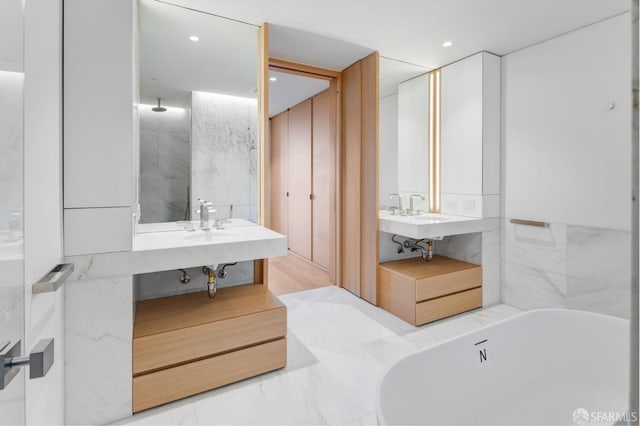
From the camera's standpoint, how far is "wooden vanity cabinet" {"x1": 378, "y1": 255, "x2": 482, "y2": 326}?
284cm

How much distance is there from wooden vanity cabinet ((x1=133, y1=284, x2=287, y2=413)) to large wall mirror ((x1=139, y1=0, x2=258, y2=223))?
0.66m

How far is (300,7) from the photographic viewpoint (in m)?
2.32

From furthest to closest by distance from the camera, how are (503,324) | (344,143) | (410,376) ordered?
(344,143)
(503,324)
(410,376)

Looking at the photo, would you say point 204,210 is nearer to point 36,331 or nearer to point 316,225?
point 36,331

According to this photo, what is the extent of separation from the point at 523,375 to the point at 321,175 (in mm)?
3017

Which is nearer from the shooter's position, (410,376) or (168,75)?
(410,376)

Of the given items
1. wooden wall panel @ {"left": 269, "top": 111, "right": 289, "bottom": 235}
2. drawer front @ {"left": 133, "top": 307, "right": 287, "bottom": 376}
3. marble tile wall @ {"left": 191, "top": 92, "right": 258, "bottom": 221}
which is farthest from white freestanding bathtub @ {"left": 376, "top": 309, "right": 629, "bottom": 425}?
wooden wall panel @ {"left": 269, "top": 111, "right": 289, "bottom": 235}

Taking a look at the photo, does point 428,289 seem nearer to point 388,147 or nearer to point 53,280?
point 388,147

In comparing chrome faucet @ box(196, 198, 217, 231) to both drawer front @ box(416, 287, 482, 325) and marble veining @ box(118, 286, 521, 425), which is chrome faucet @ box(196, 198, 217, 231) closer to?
marble veining @ box(118, 286, 521, 425)

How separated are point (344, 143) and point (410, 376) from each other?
2618 millimetres

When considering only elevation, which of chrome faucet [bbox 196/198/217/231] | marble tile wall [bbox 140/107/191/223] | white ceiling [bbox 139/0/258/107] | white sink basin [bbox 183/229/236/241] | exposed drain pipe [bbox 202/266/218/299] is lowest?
exposed drain pipe [bbox 202/266/218/299]

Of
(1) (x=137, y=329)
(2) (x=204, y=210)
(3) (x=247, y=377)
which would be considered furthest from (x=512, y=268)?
(1) (x=137, y=329)

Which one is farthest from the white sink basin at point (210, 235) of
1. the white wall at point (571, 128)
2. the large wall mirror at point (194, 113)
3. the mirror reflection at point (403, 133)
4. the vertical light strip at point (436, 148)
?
the white wall at point (571, 128)

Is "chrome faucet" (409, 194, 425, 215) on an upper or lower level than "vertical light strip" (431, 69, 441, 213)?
lower
